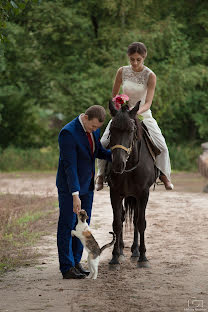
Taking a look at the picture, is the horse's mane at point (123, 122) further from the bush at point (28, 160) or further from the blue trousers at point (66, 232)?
the bush at point (28, 160)

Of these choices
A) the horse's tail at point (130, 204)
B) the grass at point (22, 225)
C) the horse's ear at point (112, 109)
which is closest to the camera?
the horse's ear at point (112, 109)

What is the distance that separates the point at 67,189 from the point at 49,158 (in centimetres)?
1762

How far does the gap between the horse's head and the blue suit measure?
0.23 meters

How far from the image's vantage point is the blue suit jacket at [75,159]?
674 centimetres

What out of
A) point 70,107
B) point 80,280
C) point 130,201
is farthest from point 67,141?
point 70,107

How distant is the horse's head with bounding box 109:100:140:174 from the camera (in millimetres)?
6914

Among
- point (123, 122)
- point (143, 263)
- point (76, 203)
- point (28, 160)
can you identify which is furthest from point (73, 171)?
point (28, 160)

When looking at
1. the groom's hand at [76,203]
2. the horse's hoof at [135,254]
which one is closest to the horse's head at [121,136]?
the groom's hand at [76,203]

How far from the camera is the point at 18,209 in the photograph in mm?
12516

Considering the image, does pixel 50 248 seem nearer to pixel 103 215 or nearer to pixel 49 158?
pixel 103 215

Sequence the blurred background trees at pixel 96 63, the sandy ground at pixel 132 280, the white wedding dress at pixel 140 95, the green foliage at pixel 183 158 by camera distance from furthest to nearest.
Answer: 1. the green foliage at pixel 183 158
2. the blurred background trees at pixel 96 63
3. the white wedding dress at pixel 140 95
4. the sandy ground at pixel 132 280

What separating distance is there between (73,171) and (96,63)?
19.9 m

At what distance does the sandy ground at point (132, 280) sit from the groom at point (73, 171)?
1.11ft

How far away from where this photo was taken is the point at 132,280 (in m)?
6.95
